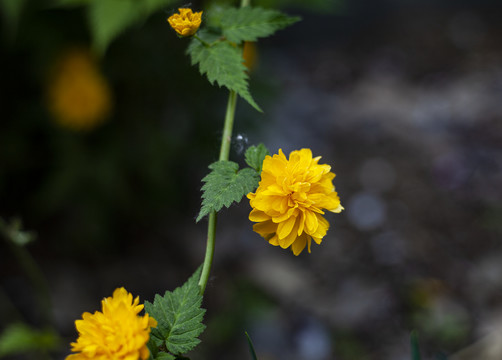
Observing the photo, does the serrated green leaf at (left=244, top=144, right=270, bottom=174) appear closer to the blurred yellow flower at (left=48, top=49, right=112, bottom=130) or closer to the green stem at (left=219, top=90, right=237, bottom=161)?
the green stem at (left=219, top=90, right=237, bottom=161)

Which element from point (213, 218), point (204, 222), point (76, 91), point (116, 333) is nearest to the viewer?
point (116, 333)

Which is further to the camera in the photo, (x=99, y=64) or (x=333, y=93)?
(x=333, y=93)

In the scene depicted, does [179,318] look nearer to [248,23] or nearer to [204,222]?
[248,23]

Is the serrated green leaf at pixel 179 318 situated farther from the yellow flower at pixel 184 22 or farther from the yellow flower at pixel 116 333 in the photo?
the yellow flower at pixel 184 22

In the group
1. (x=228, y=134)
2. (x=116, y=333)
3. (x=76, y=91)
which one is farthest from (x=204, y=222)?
(x=116, y=333)

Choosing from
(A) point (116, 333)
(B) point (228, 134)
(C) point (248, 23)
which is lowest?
(A) point (116, 333)

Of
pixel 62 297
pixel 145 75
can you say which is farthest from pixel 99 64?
pixel 62 297

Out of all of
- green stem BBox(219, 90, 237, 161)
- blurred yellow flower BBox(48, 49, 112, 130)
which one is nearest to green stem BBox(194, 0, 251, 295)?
green stem BBox(219, 90, 237, 161)

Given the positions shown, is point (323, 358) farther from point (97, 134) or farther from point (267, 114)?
point (97, 134)
